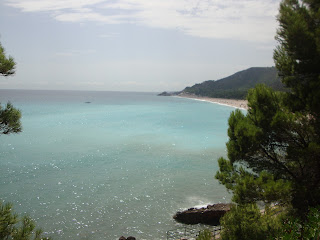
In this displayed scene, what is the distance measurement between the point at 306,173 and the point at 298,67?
4.20 meters

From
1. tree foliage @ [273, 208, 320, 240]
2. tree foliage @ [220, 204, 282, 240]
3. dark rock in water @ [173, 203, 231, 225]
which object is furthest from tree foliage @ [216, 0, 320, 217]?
dark rock in water @ [173, 203, 231, 225]

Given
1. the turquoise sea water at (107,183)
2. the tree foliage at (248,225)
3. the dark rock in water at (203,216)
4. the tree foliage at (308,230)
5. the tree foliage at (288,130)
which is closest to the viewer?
the tree foliage at (308,230)

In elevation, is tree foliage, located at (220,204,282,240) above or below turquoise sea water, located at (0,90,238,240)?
above

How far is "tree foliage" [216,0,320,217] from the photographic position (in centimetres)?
966

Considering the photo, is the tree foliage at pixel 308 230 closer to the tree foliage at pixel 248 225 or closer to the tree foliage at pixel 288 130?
the tree foliage at pixel 248 225

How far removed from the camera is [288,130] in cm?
1041

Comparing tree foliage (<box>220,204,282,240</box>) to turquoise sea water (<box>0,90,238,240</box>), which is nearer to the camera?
tree foliage (<box>220,204,282,240</box>)

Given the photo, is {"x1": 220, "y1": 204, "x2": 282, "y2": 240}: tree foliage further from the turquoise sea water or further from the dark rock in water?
the dark rock in water

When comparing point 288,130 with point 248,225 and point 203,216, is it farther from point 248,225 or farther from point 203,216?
point 203,216

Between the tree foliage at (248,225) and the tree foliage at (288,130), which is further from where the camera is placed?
the tree foliage at (288,130)

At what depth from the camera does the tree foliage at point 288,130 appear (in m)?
9.66

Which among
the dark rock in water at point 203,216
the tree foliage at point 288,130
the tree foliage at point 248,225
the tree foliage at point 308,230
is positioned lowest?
the dark rock in water at point 203,216

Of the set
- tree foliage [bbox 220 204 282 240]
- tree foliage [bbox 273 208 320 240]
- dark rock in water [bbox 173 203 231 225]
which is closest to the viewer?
tree foliage [bbox 273 208 320 240]

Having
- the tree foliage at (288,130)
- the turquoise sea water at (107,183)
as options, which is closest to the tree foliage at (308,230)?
the tree foliage at (288,130)
